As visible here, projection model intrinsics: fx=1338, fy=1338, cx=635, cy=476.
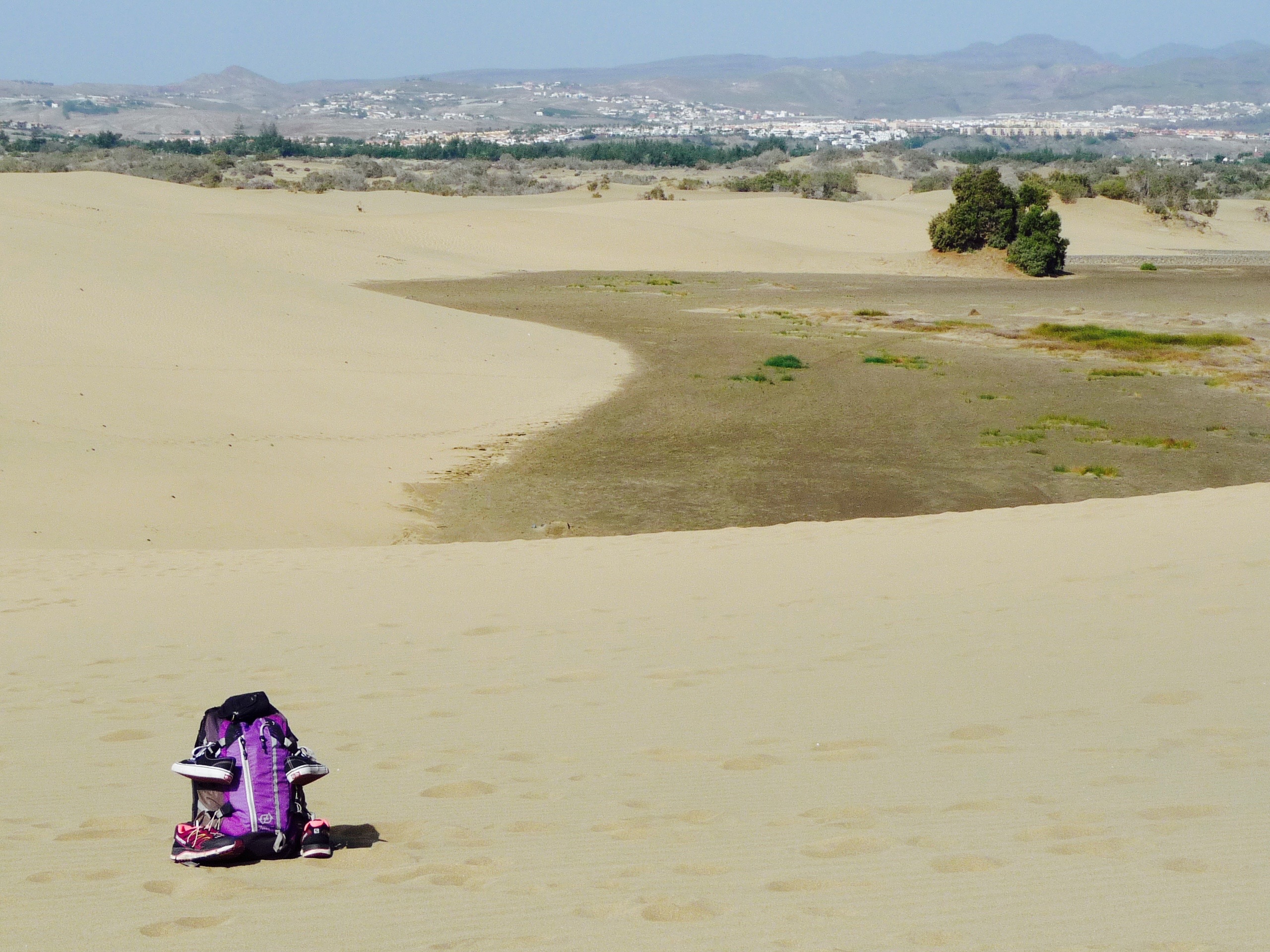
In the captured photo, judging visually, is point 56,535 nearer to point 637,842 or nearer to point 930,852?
point 637,842

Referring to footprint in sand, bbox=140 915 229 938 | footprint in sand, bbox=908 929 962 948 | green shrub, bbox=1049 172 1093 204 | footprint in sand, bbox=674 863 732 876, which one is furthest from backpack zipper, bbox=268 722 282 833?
green shrub, bbox=1049 172 1093 204

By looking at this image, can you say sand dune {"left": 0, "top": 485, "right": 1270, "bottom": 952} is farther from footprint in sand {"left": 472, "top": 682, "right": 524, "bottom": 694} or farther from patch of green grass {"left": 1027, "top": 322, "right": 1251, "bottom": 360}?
patch of green grass {"left": 1027, "top": 322, "right": 1251, "bottom": 360}

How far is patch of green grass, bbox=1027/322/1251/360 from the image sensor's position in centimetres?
2734

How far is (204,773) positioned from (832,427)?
15185mm

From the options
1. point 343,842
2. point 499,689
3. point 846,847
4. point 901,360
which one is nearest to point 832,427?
point 901,360

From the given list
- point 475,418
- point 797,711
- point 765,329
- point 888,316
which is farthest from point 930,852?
point 888,316

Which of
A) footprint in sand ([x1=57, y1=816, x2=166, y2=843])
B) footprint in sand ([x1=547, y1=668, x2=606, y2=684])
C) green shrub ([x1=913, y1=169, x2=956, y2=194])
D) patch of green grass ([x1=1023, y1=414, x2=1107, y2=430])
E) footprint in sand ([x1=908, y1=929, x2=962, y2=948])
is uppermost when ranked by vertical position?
green shrub ([x1=913, y1=169, x2=956, y2=194])

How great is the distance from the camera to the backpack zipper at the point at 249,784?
15.4 feet

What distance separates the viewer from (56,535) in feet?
39.5

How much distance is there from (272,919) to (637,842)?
1.30 m

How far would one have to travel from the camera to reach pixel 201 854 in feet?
15.0

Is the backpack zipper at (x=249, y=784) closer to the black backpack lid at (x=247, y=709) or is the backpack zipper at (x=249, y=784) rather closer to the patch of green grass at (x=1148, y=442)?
the black backpack lid at (x=247, y=709)

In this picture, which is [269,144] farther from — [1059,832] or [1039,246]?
[1059,832]

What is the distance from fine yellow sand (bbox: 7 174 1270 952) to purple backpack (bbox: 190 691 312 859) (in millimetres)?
134
